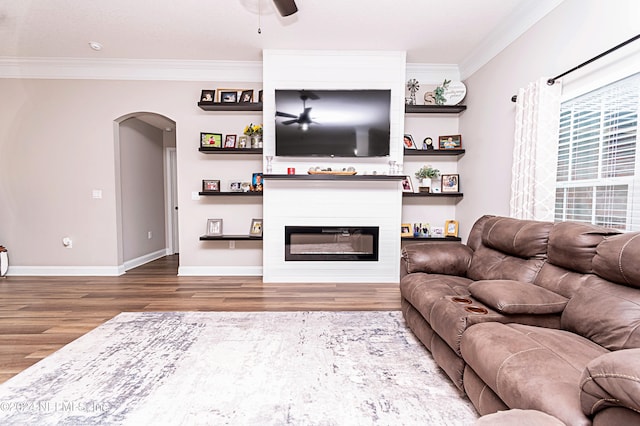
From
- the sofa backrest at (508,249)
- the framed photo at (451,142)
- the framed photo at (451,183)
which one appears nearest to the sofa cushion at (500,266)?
the sofa backrest at (508,249)

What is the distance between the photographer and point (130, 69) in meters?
4.18

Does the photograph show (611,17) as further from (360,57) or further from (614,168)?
(360,57)

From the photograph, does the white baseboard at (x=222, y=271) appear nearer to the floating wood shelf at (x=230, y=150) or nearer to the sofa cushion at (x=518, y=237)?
the floating wood shelf at (x=230, y=150)

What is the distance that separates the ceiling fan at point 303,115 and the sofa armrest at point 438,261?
2.08 metres

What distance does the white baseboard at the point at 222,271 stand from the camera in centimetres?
435

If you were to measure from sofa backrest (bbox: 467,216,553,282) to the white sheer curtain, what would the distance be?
383 millimetres

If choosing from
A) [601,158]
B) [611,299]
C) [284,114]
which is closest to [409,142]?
[284,114]

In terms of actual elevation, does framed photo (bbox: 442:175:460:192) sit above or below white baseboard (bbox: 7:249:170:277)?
above

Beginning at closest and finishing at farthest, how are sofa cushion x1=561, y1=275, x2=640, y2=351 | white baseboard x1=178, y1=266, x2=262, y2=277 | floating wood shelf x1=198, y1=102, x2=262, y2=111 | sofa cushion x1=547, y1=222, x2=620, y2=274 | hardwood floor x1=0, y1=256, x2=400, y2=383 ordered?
sofa cushion x1=561, y1=275, x2=640, y2=351 → sofa cushion x1=547, y1=222, x2=620, y2=274 → hardwood floor x1=0, y1=256, x2=400, y2=383 → floating wood shelf x1=198, y1=102, x2=262, y2=111 → white baseboard x1=178, y1=266, x2=262, y2=277

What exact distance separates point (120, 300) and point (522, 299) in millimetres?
3653

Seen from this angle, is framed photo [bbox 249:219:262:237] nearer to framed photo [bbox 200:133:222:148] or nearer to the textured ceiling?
framed photo [bbox 200:133:222:148]

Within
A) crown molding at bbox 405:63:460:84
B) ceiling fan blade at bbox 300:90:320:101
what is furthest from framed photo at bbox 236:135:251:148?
crown molding at bbox 405:63:460:84

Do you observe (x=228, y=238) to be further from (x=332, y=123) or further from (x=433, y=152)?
(x=433, y=152)

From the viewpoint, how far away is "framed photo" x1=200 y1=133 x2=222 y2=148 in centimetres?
413
